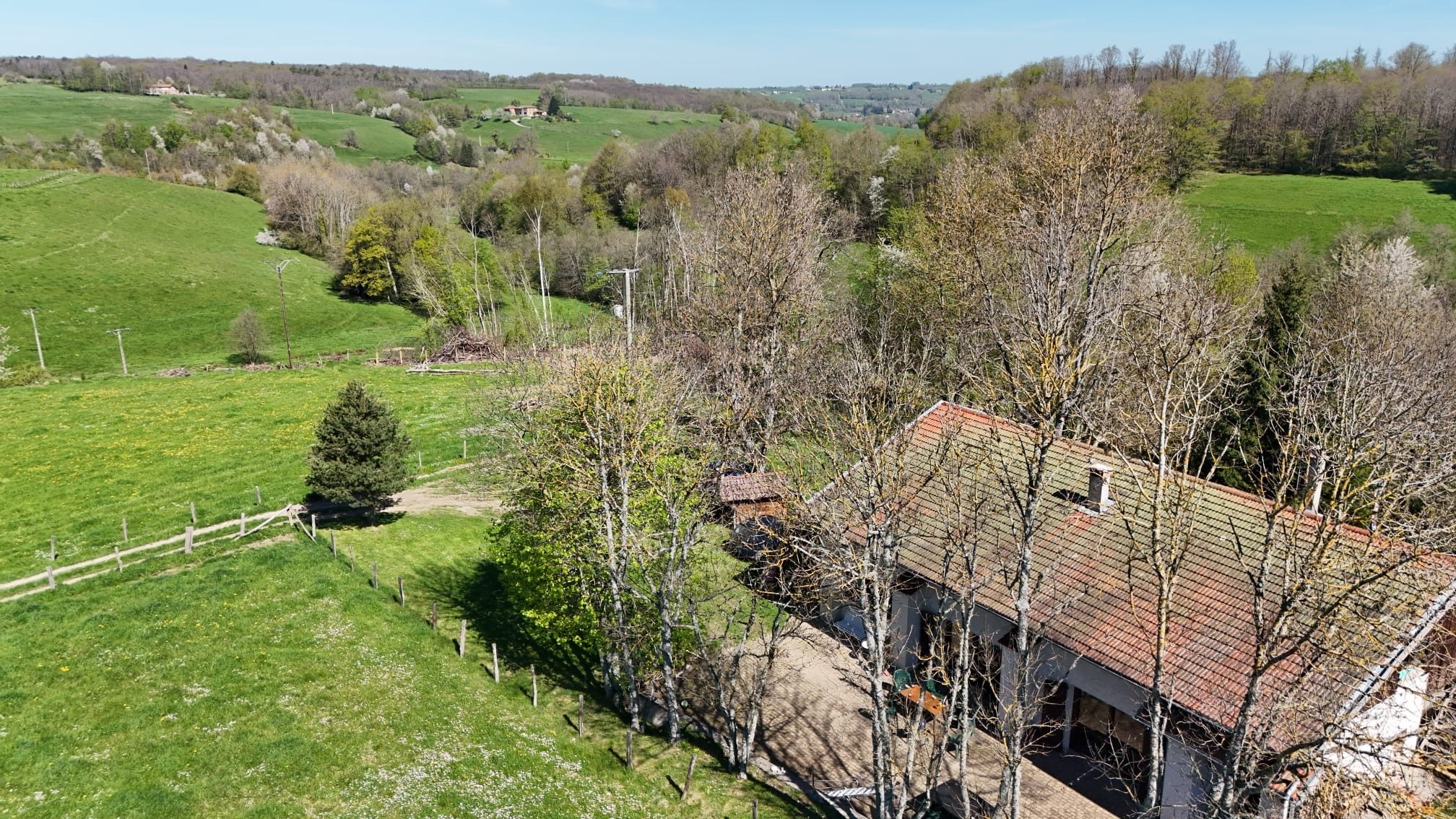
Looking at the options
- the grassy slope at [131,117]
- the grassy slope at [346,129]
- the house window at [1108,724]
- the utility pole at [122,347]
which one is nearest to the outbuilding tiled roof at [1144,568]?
the house window at [1108,724]

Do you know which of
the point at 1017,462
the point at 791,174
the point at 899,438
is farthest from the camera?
the point at 791,174

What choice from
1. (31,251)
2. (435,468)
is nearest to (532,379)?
(435,468)

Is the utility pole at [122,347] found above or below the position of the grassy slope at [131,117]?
below

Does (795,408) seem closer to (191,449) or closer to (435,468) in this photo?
(435,468)

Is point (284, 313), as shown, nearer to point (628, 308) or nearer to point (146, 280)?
point (146, 280)

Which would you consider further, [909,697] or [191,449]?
[191,449]

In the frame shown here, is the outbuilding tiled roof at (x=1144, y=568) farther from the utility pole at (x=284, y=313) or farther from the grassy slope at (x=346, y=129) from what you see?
the grassy slope at (x=346, y=129)
